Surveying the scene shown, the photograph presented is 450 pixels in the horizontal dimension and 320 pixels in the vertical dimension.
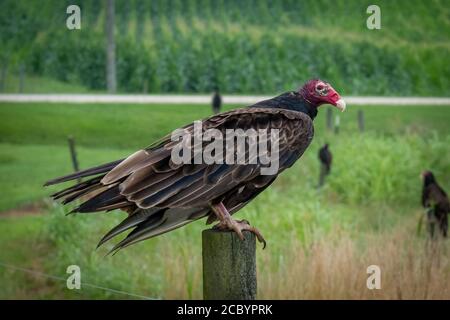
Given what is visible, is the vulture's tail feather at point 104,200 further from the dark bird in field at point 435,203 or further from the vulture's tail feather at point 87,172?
the dark bird in field at point 435,203

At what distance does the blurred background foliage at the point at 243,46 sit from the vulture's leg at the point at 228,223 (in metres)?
10.4

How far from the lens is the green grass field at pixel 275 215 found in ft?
22.6

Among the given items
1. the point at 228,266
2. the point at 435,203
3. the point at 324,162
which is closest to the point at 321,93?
the point at 228,266

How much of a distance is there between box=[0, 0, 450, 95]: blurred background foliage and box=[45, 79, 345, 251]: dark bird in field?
10.3 metres

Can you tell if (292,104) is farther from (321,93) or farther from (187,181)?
(187,181)

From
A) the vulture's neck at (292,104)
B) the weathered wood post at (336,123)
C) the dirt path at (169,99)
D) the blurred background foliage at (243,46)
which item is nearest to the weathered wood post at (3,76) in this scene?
the dirt path at (169,99)

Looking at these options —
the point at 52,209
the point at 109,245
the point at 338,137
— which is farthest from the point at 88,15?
the point at 109,245

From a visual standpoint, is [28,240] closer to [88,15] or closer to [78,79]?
[78,79]

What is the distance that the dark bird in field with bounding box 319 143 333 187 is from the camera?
10055mm

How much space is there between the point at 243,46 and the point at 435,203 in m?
7.51

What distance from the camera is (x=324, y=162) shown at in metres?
10.2
